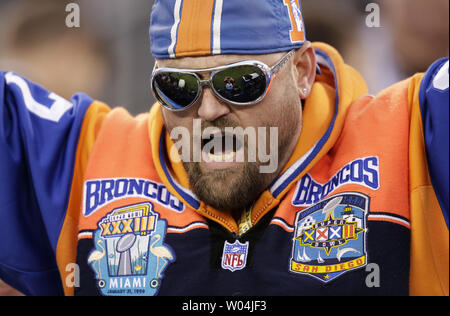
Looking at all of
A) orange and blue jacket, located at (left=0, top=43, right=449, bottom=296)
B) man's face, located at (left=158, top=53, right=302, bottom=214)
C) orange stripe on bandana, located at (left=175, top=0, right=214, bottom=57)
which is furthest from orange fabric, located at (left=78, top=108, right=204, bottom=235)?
orange stripe on bandana, located at (left=175, top=0, right=214, bottom=57)

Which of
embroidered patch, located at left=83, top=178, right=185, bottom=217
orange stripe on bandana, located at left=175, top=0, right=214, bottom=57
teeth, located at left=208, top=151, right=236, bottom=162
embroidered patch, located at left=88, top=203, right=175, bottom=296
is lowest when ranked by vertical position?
embroidered patch, located at left=88, top=203, right=175, bottom=296

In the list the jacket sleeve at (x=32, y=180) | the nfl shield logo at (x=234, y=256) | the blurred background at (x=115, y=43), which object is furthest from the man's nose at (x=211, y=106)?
the blurred background at (x=115, y=43)

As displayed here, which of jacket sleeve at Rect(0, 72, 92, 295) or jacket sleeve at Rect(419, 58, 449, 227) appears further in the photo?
jacket sleeve at Rect(0, 72, 92, 295)

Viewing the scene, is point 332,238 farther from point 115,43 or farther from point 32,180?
point 115,43

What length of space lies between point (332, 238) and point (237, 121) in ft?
1.31

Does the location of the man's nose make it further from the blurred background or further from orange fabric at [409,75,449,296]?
the blurred background

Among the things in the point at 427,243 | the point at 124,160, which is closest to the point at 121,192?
the point at 124,160

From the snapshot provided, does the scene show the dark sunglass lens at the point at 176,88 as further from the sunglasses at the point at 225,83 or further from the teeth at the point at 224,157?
the teeth at the point at 224,157

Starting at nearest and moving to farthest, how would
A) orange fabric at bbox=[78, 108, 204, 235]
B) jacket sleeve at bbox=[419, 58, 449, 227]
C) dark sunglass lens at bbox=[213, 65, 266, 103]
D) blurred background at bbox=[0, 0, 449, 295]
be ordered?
jacket sleeve at bbox=[419, 58, 449, 227]
dark sunglass lens at bbox=[213, 65, 266, 103]
orange fabric at bbox=[78, 108, 204, 235]
blurred background at bbox=[0, 0, 449, 295]

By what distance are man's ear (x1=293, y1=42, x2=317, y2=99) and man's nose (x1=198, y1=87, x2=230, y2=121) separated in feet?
0.94

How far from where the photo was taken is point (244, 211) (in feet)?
5.92

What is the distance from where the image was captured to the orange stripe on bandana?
1.65m

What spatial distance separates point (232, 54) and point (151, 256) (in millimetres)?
593

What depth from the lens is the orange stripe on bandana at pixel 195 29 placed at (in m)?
1.65
